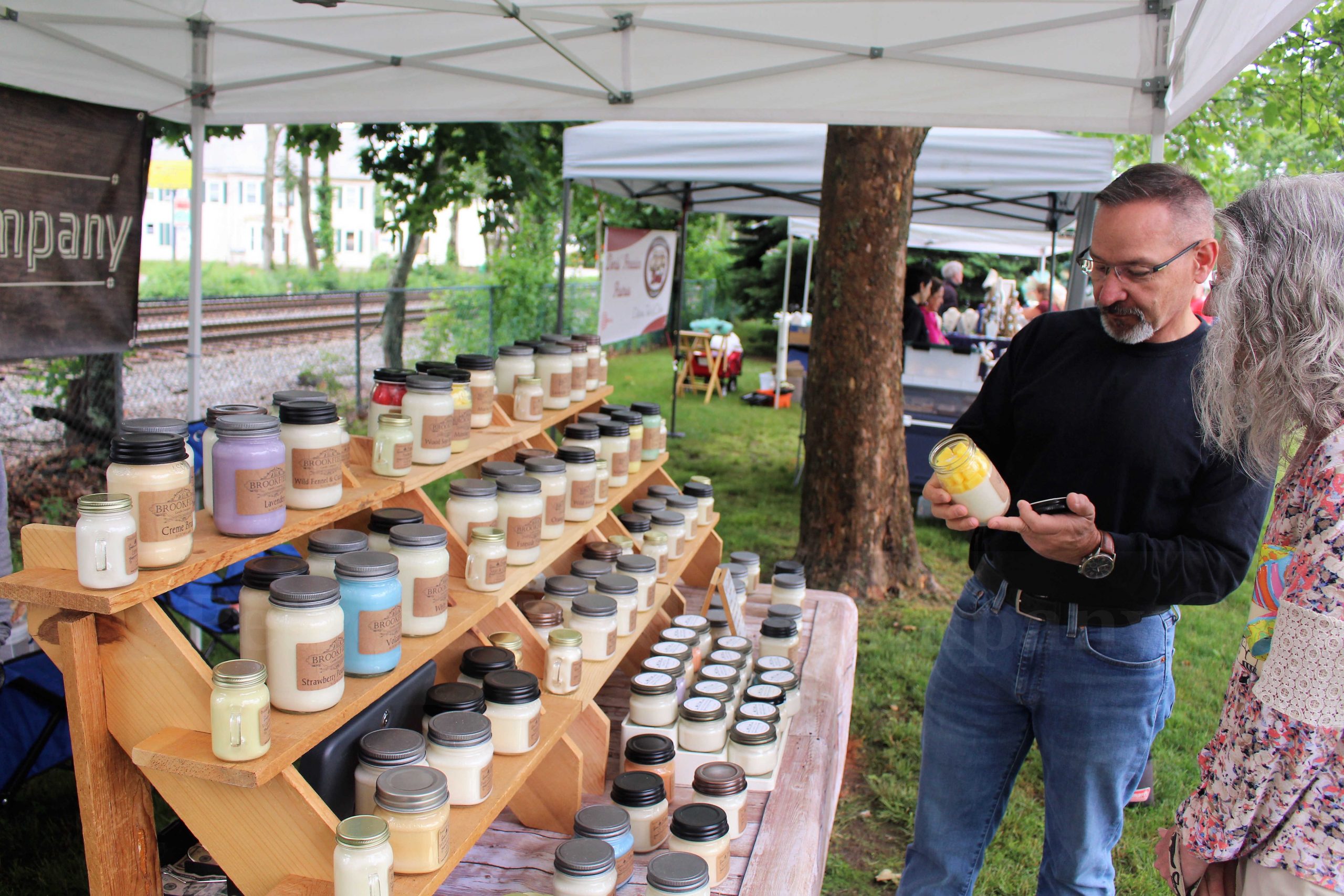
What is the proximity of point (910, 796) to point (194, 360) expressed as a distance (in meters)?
3.25

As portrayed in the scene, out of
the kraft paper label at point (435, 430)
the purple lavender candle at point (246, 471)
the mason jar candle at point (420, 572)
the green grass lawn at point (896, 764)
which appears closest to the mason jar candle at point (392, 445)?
the kraft paper label at point (435, 430)

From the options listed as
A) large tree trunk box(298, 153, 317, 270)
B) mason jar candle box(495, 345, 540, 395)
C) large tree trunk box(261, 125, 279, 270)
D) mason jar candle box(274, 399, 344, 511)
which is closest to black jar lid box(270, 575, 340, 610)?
mason jar candle box(274, 399, 344, 511)

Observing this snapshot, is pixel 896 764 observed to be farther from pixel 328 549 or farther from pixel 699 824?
pixel 328 549

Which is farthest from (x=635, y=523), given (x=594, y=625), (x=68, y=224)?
(x=68, y=224)

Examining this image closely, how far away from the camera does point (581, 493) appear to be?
8.79 ft

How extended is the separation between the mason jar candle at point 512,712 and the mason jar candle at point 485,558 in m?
0.25

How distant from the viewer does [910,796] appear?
11.7ft

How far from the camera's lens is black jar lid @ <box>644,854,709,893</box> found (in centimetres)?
176

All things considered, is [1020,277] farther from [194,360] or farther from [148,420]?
[148,420]

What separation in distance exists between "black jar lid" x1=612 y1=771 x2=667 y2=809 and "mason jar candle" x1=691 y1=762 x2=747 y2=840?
0.29 ft

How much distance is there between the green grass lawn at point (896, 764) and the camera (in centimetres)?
299

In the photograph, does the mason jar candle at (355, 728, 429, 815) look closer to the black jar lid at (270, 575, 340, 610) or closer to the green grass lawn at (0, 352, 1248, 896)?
the black jar lid at (270, 575, 340, 610)

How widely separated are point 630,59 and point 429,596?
2093 mm

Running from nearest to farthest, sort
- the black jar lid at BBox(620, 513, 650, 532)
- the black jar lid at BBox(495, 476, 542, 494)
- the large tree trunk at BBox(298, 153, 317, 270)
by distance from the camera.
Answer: the black jar lid at BBox(495, 476, 542, 494), the black jar lid at BBox(620, 513, 650, 532), the large tree trunk at BBox(298, 153, 317, 270)
